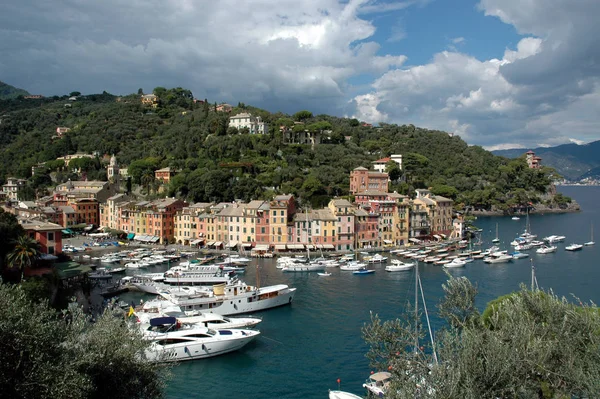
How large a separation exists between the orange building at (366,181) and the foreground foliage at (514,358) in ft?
169

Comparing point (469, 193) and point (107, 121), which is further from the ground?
point (107, 121)

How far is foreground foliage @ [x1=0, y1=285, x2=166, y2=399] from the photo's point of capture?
873cm

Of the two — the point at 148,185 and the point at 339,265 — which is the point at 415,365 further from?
the point at 148,185

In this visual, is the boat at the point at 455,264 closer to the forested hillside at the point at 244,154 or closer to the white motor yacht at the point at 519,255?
the white motor yacht at the point at 519,255

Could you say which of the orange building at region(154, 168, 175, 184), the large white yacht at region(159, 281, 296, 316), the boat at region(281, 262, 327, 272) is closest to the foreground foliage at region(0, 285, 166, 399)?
the large white yacht at region(159, 281, 296, 316)

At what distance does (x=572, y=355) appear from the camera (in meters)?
10.8

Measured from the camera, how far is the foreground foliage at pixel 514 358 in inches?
369

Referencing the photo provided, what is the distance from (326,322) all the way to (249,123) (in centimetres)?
6096

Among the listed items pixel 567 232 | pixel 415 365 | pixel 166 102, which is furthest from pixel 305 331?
pixel 166 102

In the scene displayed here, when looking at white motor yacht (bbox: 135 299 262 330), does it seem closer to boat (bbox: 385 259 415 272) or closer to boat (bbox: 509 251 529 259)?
boat (bbox: 385 259 415 272)

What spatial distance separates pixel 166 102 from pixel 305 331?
9959 centimetres

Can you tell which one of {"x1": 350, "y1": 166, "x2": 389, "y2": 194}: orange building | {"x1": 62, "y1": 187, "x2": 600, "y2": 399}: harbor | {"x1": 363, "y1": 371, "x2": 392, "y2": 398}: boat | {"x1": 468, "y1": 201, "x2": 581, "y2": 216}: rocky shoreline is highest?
{"x1": 350, "y1": 166, "x2": 389, "y2": 194}: orange building

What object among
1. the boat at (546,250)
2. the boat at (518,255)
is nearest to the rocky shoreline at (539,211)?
the boat at (546,250)

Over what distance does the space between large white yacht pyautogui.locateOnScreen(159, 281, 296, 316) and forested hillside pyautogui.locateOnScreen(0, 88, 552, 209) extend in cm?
3031
